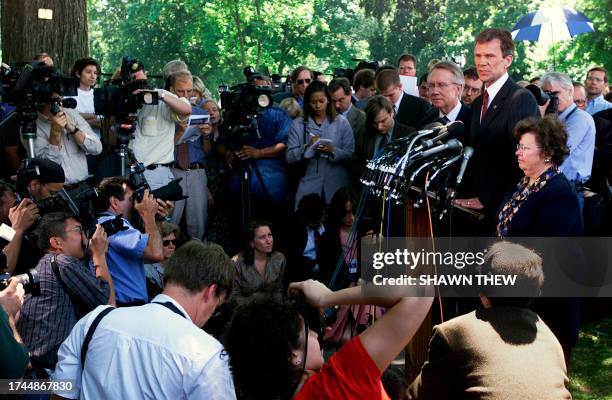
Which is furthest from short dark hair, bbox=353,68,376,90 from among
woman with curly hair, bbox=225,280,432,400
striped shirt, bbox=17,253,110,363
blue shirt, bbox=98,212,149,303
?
woman with curly hair, bbox=225,280,432,400

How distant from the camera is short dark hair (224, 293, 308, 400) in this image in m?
2.84

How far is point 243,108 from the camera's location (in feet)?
25.5

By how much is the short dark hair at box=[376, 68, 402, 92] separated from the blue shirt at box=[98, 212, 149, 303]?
3223mm

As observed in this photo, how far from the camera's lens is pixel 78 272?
483 cm

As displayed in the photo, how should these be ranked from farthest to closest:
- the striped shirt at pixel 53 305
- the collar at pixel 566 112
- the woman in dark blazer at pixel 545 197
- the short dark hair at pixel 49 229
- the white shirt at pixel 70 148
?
1. the collar at pixel 566 112
2. the white shirt at pixel 70 148
3. the woman in dark blazer at pixel 545 197
4. the short dark hair at pixel 49 229
5. the striped shirt at pixel 53 305

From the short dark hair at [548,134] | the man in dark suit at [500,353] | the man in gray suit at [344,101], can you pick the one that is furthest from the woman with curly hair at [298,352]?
the man in gray suit at [344,101]

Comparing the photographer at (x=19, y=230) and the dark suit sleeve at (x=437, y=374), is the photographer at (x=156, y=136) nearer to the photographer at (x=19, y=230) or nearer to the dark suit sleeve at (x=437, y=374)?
the photographer at (x=19, y=230)

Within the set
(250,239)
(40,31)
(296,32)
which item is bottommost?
(250,239)

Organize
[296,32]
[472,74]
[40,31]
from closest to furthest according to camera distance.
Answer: [472,74]
[40,31]
[296,32]

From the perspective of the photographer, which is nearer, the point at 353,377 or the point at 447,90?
the point at 353,377

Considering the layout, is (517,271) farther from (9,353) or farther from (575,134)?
(575,134)

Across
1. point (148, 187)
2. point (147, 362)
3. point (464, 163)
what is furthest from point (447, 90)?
point (147, 362)

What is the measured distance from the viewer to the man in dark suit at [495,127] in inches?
225

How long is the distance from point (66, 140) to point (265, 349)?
15.6 feet
